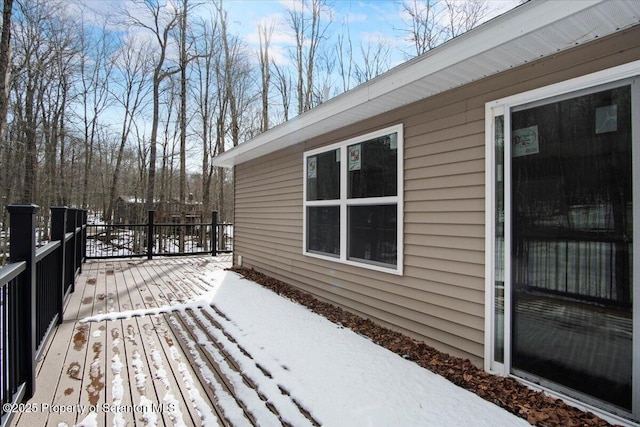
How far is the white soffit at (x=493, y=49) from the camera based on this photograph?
5.76ft

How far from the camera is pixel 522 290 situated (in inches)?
91.0

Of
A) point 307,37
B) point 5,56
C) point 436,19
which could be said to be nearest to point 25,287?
point 5,56

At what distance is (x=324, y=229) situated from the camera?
4.52 meters

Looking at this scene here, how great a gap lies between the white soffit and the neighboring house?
0.4 inches

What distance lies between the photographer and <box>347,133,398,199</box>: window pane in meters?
3.40

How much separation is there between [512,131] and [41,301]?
12.5 feet

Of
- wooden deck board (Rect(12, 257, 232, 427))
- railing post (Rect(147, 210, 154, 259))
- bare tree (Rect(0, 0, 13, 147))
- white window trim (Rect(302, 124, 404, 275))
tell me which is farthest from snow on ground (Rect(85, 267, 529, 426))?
bare tree (Rect(0, 0, 13, 147))

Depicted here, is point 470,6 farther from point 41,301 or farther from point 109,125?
point 109,125

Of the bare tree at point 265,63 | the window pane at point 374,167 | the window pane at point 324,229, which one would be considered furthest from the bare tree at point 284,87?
the window pane at point 374,167

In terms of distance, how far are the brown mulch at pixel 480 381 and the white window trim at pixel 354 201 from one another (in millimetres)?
611

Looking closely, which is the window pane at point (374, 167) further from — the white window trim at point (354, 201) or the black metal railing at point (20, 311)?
the black metal railing at point (20, 311)

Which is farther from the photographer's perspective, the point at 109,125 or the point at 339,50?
the point at 109,125

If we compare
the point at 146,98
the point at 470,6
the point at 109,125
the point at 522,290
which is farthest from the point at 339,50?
the point at 522,290

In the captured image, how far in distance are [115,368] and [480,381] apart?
2656 mm
